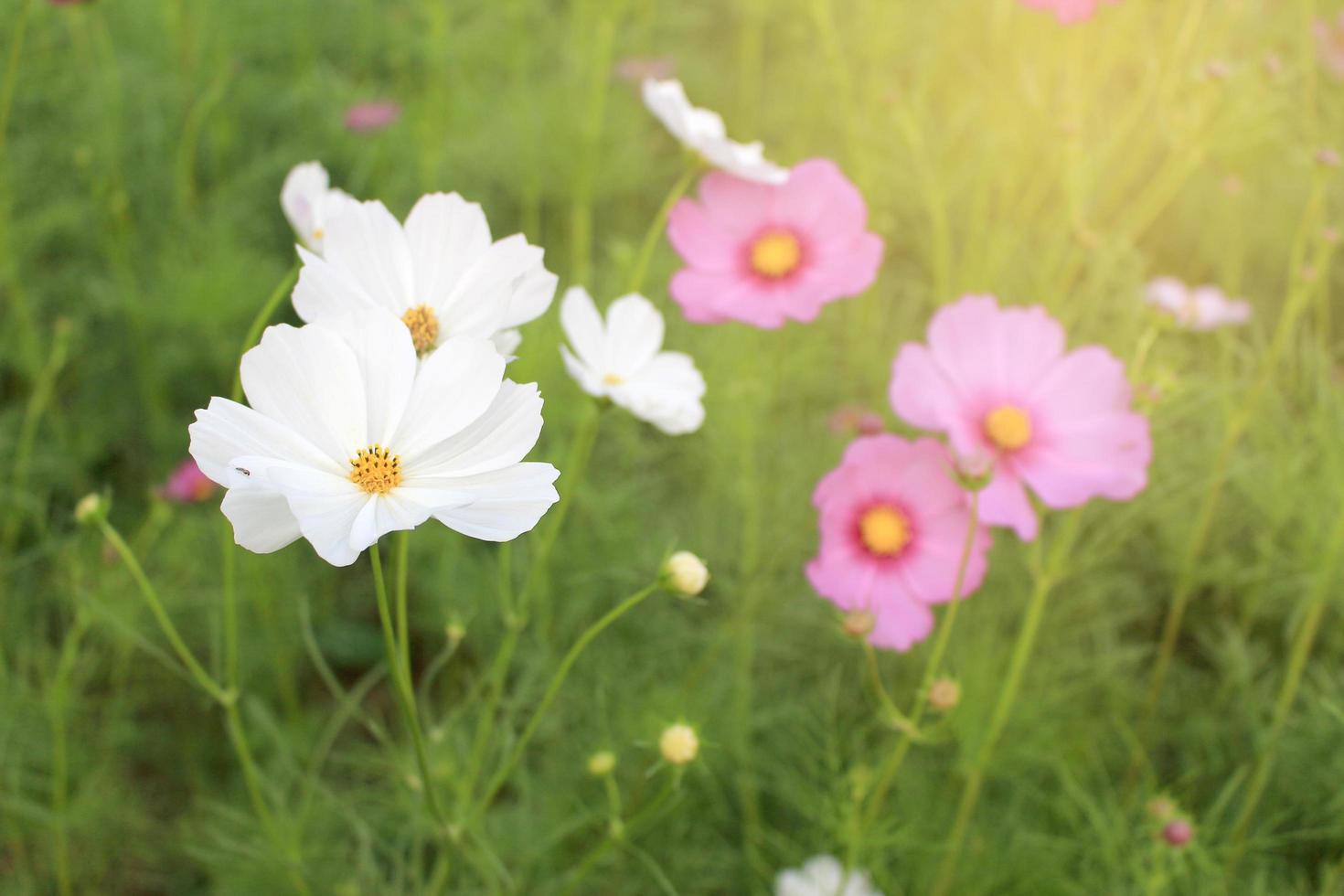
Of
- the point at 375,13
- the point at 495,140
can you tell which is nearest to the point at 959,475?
the point at 495,140

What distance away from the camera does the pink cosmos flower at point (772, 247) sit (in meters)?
0.92

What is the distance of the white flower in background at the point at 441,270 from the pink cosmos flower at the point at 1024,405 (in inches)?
13.5

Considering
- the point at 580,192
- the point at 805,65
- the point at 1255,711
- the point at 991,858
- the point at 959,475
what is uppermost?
the point at 805,65

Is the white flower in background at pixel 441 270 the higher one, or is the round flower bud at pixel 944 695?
the white flower in background at pixel 441 270

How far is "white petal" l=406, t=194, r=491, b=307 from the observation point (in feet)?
1.96

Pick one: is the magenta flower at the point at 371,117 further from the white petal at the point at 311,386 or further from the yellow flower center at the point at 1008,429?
the white petal at the point at 311,386

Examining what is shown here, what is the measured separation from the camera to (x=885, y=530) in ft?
2.84

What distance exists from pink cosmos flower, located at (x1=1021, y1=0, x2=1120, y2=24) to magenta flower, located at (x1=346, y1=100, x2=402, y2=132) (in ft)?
2.83

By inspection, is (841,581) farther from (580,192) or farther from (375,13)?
(375,13)

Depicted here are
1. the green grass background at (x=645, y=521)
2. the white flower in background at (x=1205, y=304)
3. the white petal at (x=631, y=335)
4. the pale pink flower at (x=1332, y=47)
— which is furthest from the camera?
the white flower in background at (x=1205, y=304)

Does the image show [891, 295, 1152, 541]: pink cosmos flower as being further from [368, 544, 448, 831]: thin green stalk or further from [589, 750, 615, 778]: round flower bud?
[368, 544, 448, 831]: thin green stalk

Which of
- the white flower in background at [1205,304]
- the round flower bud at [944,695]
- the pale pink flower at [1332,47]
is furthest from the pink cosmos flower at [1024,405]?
the pale pink flower at [1332,47]

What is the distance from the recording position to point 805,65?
2027 mm

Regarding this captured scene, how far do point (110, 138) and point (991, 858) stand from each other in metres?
1.34
